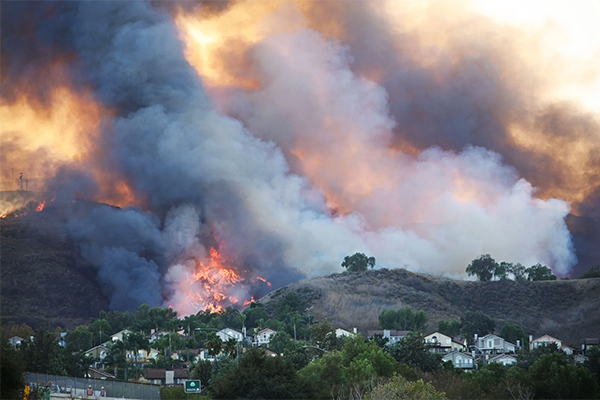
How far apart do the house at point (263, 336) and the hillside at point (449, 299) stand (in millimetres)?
19272

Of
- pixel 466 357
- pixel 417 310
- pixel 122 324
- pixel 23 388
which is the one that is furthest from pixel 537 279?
pixel 23 388

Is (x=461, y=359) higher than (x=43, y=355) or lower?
higher

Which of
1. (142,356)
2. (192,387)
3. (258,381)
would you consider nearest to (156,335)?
(142,356)

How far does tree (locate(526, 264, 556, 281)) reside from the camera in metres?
173

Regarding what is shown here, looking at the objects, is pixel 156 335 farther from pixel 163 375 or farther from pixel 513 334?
pixel 513 334

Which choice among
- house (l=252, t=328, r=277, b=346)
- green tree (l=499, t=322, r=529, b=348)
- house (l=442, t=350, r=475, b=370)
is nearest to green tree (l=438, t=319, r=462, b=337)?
green tree (l=499, t=322, r=529, b=348)

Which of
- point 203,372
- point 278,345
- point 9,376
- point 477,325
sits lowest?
point 9,376

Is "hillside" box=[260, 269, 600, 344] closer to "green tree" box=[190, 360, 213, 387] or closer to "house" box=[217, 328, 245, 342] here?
"house" box=[217, 328, 245, 342]

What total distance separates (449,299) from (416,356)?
80055 mm

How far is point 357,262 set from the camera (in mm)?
176375

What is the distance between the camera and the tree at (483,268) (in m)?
173

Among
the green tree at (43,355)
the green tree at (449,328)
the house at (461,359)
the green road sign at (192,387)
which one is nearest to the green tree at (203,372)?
the green tree at (43,355)

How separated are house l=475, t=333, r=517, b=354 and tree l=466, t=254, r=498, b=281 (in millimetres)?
45899

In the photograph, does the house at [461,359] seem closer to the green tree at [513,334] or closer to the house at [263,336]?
the green tree at [513,334]
